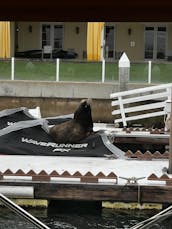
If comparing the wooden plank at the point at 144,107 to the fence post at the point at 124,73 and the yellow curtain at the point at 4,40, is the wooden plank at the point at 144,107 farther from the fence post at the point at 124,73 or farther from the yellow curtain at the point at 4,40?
the yellow curtain at the point at 4,40

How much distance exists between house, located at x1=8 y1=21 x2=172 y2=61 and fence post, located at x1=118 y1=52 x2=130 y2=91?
41.7ft

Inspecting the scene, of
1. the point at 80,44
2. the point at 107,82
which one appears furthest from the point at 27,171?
the point at 80,44

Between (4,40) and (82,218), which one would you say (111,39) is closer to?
(4,40)

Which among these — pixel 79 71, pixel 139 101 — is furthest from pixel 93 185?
pixel 79 71

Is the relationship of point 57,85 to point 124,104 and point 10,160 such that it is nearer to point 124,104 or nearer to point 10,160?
point 124,104

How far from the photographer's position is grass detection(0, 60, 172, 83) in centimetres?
1981

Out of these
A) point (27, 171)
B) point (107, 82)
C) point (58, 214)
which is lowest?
point (58, 214)

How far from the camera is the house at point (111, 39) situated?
107 ft

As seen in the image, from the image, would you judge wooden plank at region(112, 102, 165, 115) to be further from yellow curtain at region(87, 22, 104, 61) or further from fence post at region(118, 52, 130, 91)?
yellow curtain at region(87, 22, 104, 61)

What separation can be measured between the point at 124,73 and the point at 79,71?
1499mm
